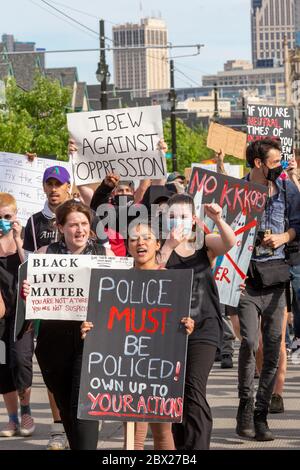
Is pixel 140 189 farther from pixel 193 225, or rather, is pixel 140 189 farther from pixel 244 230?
pixel 193 225

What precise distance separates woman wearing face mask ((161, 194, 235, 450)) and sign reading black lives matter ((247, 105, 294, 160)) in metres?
9.61

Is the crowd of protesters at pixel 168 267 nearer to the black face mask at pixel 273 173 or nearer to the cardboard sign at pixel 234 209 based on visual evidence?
the black face mask at pixel 273 173

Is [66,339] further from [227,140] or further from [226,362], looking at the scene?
[227,140]

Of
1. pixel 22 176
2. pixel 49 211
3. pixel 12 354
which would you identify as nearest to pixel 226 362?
pixel 22 176

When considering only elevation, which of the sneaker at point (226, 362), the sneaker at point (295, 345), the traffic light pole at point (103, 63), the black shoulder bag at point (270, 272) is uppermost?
the traffic light pole at point (103, 63)

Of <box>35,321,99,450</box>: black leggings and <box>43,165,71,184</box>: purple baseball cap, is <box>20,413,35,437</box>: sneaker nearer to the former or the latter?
<box>43,165,71,184</box>: purple baseball cap

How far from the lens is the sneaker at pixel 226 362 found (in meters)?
12.5

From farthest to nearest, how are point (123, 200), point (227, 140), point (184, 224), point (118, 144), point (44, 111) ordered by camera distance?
1. point (44, 111)
2. point (227, 140)
3. point (118, 144)
4. point (123, 200)
5. point (184, 224)

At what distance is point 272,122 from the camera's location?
1720 cm

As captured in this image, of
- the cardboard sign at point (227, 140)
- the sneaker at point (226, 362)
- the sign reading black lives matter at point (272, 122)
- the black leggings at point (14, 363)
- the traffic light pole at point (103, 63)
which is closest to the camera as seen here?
the black leggings at point (14, 363)

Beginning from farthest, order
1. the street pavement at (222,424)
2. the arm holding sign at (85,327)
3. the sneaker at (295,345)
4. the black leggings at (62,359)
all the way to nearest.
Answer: the sneaker at (295,345)
the street pavement at (222,424)
the black leggings at (62,359)
the arm holding sign at (85,327)

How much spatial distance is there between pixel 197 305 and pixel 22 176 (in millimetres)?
4817

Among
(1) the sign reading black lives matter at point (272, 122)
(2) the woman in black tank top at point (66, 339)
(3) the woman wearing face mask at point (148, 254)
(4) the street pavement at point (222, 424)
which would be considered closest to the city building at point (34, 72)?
(1) the sign reading black lives matter at point (272, 122)

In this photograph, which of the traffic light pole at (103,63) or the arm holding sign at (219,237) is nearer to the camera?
the arm holding sign at (219,237)
